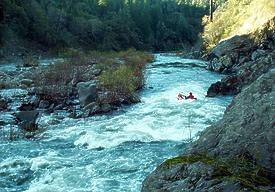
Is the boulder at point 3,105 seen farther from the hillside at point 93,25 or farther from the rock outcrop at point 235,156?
the hillside at point 93,25

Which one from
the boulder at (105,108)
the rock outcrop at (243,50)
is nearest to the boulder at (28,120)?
the boulder at (105,108)

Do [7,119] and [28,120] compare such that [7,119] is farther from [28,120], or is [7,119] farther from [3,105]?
[3,105]

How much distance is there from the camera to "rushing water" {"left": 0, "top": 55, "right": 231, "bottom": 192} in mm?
7934

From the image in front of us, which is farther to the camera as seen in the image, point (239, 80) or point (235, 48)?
point (235, 48)

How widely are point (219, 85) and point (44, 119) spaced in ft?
24.8

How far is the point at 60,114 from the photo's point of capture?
1477 cm

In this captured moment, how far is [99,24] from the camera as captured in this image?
215ft

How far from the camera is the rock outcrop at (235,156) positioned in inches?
182

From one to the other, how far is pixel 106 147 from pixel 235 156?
5431mm

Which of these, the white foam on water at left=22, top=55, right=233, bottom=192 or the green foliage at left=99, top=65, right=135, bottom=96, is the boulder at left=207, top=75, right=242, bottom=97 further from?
the green foliage at left=99, top=65, right=135, bottom=96

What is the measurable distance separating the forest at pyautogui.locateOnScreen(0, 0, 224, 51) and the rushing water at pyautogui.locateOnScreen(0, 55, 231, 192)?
30578 millimetres

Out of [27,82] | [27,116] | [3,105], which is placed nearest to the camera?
[27,116]

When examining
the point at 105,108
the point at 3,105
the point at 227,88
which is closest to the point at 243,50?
the point at 227,88

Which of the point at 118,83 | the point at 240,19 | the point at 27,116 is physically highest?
the point at 240,19
